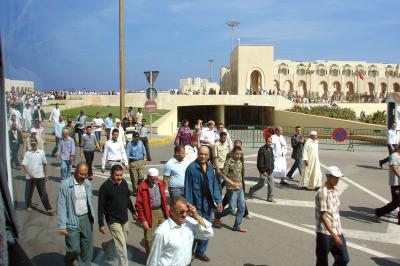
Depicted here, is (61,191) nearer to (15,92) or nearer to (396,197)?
(15,92)

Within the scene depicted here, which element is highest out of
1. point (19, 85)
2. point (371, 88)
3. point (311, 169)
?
point (371, 88)

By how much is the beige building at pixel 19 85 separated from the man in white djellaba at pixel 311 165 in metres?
9.19

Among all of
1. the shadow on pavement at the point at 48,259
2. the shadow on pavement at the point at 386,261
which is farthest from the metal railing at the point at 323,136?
the shadow on pavement at the point at 48,259

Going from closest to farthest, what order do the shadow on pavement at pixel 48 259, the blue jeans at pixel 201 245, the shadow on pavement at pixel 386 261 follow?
the shadow on pavement at pixel 48 259
the blue jeans at pixel 201 245
the shadow on pavement at pixel 386 261

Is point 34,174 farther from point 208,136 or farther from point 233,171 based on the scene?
point 208,136

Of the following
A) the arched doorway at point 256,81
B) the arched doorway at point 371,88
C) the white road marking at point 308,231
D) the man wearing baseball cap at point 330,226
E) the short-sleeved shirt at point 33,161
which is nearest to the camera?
the short-sleeved shirt at point 33,161

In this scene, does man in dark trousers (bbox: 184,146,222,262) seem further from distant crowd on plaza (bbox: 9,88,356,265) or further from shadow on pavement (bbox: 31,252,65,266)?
shadow on pavement (bbox: 31,252,65,266)

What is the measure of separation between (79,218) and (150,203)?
114 centimetres

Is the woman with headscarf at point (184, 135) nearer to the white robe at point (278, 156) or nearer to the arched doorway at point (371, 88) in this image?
the white robe at point (278, 156)

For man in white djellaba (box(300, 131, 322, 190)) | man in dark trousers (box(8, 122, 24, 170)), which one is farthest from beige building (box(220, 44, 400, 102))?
man in dark trousers (box(8, 122, 24, 170))

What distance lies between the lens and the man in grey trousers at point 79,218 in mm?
4258

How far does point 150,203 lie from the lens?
560 cm

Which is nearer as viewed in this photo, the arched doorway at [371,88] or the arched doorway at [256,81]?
the arched doorway at [256,81]

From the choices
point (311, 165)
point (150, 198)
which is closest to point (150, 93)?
point (311, 165)
